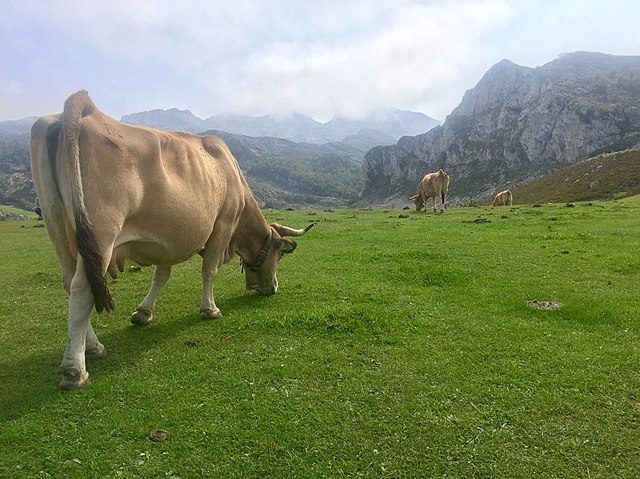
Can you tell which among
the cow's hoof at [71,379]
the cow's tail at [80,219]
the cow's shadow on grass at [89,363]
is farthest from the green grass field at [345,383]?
the cow's tail at [80,219]

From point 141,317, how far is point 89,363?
6.82 feet

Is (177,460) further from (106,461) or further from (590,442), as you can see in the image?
(590,442)

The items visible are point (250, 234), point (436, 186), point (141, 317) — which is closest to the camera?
point (141, 317)

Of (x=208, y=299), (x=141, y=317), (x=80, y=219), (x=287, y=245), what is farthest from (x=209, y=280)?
(x=80, y=219)

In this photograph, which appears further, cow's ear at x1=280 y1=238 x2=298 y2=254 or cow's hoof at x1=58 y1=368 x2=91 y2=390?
cow's ear at x1=280 y1=238 x2=298 y2=254

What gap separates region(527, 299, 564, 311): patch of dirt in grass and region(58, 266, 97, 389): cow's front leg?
894cm

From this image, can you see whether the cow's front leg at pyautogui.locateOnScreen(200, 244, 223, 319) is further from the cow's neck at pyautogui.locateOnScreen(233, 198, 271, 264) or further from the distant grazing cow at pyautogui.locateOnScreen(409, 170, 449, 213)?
the distant grazing cow at pyautogui.locateOnScreen(409, 170, 449, 213)

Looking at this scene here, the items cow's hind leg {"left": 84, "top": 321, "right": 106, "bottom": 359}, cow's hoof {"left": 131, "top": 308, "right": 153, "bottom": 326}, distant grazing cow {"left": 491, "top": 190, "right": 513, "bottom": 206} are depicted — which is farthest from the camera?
distant grazing cow {"left": 491, "top": 190, "right": 513, "bottom": 206}

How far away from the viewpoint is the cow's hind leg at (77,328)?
637cm

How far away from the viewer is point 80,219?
6.10 meters

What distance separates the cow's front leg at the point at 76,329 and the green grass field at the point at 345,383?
244 mm

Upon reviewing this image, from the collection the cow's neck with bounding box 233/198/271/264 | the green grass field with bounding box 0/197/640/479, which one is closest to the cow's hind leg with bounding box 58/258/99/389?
the green grass field with bounding box 0/197/640/479

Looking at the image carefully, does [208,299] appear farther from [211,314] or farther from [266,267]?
[266,267]

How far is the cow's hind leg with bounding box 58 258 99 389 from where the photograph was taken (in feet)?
20.9
